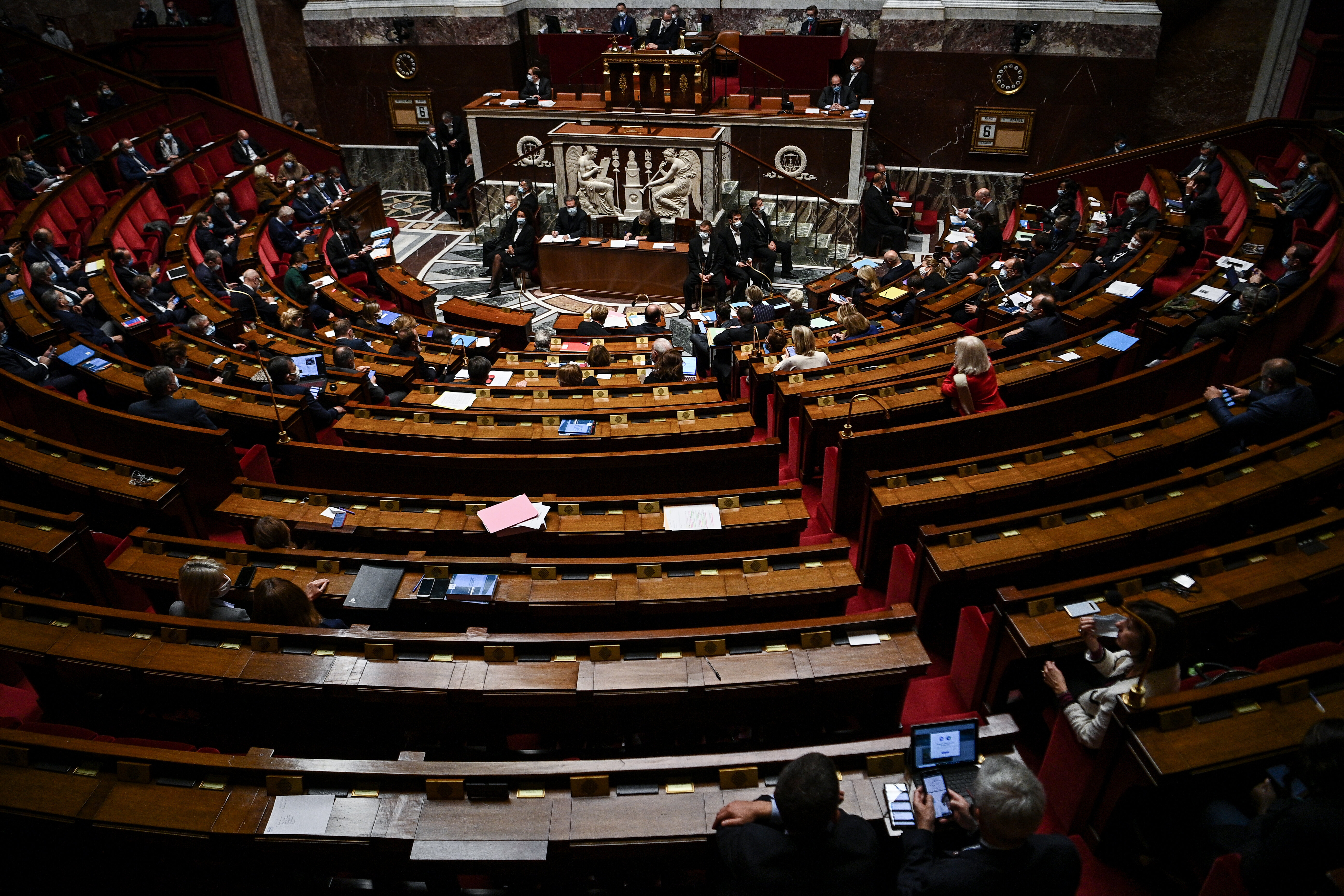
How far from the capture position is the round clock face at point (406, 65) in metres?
15.7

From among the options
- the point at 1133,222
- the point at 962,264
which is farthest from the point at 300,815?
the point at 1133,222

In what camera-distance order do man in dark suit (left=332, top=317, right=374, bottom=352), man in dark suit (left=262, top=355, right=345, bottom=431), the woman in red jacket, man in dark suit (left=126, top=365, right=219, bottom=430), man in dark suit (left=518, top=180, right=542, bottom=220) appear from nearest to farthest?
the woman in red jacket < man in dark suit (left=126, top=365, right=219, bottom=430) < man in dark suit (left=262, top=355, right=345, bottom=431) < man in dark suit (left=332, top=317, right=374, bottom=352) < man in dark suit (left=518, top=180, right=542, bottom=220)

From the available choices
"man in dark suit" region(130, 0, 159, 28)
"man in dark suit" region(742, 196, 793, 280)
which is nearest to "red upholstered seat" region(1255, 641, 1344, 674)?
"man in dark suit" region(742, 196, 793, 280)

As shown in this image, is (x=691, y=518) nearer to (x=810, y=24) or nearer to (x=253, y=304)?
(x=253, y=304)

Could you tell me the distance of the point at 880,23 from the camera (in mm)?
13953

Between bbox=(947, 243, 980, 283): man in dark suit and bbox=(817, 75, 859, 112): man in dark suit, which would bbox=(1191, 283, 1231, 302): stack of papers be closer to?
bbox=(947, 243, 980, 283): man in dark suit

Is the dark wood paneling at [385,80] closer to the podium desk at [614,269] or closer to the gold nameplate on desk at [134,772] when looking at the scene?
the podium desk at [614,269]

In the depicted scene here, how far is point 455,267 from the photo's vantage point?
12875mm

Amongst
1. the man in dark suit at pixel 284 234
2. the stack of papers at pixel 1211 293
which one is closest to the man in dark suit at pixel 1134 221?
the stack of papers at pixel 1211 293

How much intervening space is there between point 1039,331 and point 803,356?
2016 mm

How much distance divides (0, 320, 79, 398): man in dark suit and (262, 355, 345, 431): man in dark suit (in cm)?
206

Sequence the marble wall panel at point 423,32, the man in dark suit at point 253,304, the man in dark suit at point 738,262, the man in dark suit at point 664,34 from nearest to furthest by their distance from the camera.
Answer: the man in dark suit at point 253,304, the man in dark suit at point 738,262, the man in dark suit at point 664,34, the marble wall panel at point 423,32

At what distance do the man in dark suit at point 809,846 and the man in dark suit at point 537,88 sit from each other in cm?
1383

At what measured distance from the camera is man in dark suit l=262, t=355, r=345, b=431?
6.32 m
